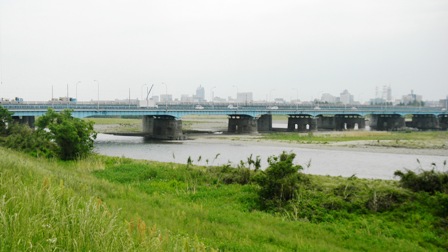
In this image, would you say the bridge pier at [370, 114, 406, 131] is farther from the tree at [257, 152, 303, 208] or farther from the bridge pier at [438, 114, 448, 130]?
the tree at [257, 152, 303, 208]

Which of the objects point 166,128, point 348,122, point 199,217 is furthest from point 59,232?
point 348,122

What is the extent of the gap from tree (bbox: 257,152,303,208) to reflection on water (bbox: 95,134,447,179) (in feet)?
40.1

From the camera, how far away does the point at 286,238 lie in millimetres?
13773

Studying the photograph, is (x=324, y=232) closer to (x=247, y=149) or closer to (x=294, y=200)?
(x=294, y=200)

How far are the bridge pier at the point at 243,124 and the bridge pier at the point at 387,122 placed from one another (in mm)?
43151

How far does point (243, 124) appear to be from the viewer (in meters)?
91.1

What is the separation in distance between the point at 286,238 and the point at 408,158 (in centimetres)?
4083

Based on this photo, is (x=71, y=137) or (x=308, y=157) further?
(x=308, y=157)

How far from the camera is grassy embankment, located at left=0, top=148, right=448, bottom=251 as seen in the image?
6.56 m

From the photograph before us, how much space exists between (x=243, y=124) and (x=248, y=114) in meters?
3.97

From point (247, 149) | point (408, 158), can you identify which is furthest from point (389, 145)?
point (247, 149)

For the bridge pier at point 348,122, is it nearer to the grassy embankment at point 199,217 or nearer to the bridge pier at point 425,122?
the bridge pier at point 425,122

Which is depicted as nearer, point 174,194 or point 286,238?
point 286,238

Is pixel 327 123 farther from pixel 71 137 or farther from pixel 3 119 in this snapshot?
pixel 71 137
